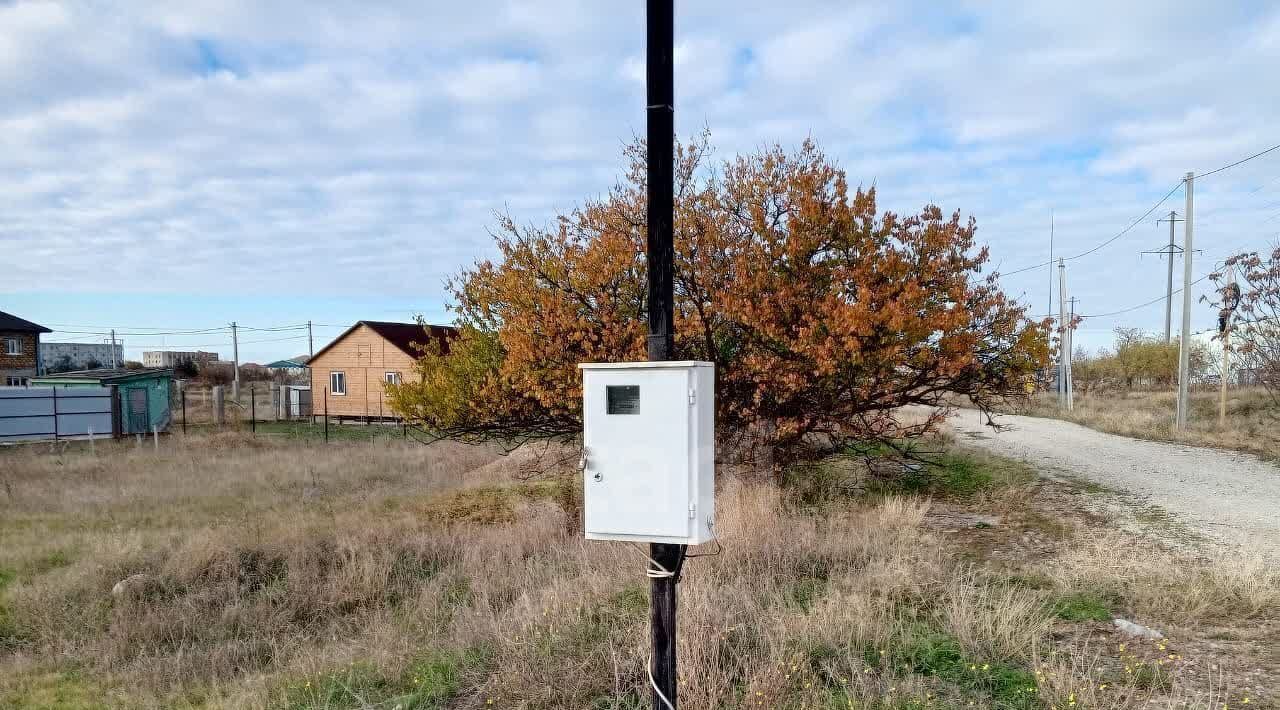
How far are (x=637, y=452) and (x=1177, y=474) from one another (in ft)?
40.4

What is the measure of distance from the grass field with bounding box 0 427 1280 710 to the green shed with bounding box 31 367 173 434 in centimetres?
1517

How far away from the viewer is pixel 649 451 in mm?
3674

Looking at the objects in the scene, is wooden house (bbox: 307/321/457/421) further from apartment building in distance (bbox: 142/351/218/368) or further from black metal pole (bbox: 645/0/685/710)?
apartment building in distance (bbox: 142/351/218/368)

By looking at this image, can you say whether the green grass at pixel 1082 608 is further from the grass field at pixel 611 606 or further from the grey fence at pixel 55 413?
the grey fence at pixel 55 413

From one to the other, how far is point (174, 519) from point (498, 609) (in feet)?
24.6

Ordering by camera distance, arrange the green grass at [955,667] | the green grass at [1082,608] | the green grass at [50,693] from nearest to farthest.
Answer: the green grass at [955,667] → the green grass at [1082,608] → the green grass at [50,693]

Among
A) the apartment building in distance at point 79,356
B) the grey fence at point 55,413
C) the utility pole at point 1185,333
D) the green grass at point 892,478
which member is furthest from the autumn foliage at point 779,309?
the apartment building in distance at point 79,356

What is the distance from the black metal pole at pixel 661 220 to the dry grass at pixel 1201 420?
9.50 meters

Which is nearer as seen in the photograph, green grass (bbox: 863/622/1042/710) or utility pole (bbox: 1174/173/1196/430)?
green grass (bbox: 863/622/1042/710)

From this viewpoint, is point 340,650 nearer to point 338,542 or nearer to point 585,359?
point 338,542

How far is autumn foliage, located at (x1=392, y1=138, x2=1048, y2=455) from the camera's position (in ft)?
28.2

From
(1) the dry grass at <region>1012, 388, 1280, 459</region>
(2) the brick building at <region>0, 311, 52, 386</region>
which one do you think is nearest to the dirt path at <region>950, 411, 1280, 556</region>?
(1) the dry grass at <region>1012, 388, 1280, 459</region>

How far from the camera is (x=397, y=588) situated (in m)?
8.10

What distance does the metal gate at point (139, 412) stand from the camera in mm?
26109
